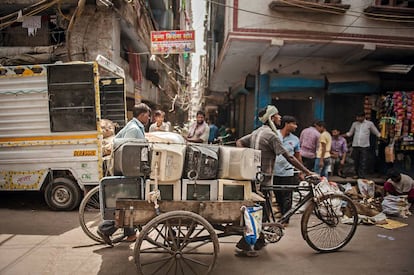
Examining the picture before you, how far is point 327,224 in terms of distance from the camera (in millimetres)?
3697

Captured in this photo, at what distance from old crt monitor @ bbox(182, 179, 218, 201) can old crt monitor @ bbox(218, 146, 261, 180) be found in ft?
0.52

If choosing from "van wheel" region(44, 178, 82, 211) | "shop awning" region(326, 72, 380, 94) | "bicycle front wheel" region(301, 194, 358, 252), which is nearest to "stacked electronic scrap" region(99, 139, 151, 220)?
"bicycle front wheel" region(301, 194, 358, 252)

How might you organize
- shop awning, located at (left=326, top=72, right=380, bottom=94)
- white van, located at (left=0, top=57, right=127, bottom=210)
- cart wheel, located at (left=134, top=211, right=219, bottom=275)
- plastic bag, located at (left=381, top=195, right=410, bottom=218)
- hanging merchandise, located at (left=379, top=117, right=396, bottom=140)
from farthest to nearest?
shop awning, located at (left=326, top=72, right=380, bottom=94) → hanging merchandise, located at (left=379, top=117, right=396, bottom=140) → plastic bag, located at (left=381, top=195, right=410, bottom=218) → white van, located at (left=0, top=57, right=127, bottom=210) → cart wheel, located at (left=134, top=211, right=219, bottom=275)

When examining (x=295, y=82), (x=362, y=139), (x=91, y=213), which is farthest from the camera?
(x=295, y=82)

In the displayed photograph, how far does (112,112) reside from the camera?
22.1 feet

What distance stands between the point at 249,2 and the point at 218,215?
19.0 feet

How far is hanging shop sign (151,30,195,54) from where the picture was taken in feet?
27.9

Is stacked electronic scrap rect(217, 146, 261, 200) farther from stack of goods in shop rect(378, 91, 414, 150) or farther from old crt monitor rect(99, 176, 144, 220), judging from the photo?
stack of goods in shop rect(378, 91, 414, 150)

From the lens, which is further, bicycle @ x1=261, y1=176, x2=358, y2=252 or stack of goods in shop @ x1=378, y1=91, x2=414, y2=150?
stack of goods in shop @ x1=378, y1=91, x2=414, y2=150

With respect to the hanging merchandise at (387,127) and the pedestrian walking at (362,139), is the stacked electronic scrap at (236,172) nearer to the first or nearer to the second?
the pedestrian walking at (362,139)

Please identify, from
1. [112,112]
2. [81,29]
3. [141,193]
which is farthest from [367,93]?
[81,29]

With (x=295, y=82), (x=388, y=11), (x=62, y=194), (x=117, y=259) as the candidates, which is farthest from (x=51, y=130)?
(x=388, y=11)

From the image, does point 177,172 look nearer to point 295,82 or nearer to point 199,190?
point 199,190

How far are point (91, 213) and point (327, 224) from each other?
330cm
